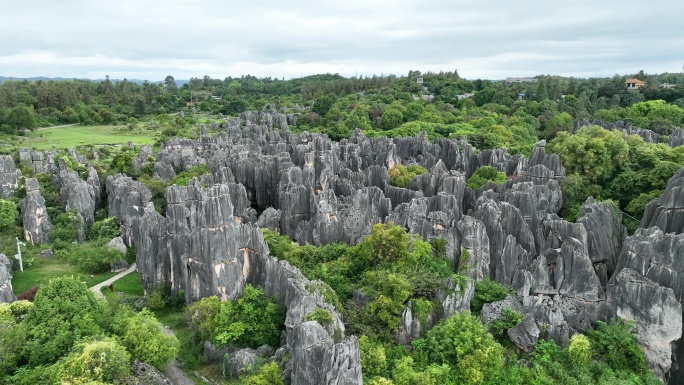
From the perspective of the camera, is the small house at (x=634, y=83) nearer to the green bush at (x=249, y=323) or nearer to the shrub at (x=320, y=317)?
the green bush at (x=249, y=323)

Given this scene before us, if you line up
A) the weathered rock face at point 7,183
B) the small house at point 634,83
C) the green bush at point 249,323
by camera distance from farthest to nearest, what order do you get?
the small house at point 634,83 → the weathered rock face at point 7,183 → the green bush at point 249,323

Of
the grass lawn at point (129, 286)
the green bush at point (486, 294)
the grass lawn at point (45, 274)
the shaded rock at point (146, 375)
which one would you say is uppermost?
the green bush at point (486, 294)

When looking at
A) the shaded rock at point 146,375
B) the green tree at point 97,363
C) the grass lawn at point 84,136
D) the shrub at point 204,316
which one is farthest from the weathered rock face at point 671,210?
the grass lawn at point 84,136

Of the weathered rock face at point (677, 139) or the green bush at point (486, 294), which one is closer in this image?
the green bush at point (486, 294)

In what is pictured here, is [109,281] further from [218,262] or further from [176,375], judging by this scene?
[176,375]

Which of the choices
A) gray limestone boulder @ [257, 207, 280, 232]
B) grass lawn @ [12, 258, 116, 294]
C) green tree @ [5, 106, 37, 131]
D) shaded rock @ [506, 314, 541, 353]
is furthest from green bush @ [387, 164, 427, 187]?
green tree @ [5, 106, 37, 131]

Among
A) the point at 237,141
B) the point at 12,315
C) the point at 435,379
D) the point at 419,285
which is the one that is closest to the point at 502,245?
the point at 419,285

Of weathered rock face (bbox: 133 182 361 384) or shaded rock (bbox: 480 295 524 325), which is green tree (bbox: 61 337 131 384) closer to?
weathered rock face (bbox: 133 182 361 384)
